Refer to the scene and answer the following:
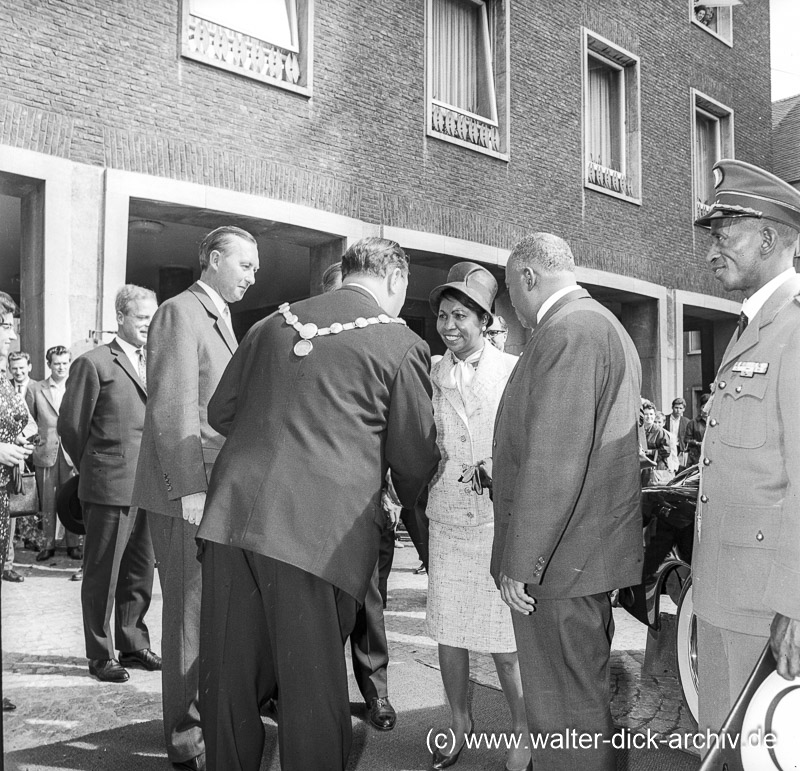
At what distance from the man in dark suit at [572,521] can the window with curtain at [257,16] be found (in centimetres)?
791

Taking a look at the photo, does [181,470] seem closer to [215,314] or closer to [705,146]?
[215,314]

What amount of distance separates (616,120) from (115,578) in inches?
509

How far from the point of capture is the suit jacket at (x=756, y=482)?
7.41 feet

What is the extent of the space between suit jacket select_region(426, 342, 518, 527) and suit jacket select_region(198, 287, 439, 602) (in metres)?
0.78

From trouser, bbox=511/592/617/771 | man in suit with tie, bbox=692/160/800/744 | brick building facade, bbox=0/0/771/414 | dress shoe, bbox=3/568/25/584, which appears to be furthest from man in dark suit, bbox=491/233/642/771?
brick building facade, bbox=0/0/771/414

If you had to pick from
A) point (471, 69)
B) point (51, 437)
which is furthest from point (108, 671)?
point (471, 69)

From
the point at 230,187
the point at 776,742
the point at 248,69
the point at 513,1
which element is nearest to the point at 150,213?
the point at 230,187

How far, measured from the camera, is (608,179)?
1452cm

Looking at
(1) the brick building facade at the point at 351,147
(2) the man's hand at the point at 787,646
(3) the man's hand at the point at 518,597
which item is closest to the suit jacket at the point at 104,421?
(3) the man's hand at the point at 518,597

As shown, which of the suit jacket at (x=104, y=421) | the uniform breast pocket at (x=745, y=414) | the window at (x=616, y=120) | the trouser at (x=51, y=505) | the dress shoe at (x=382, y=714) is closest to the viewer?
the uniform breast pocket at (x=745, y=414)

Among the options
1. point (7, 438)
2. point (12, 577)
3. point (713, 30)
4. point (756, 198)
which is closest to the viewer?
point (756, 198)

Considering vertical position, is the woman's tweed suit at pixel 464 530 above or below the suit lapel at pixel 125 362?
below

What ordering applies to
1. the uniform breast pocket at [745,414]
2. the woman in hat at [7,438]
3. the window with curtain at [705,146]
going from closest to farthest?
the uniform breast pocket at [745,414]
the woman in hat at [7,438]
the window with curtain at [705,146]

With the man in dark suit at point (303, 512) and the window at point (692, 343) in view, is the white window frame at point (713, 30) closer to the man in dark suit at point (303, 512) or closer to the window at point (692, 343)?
the window at point (692, 343)
